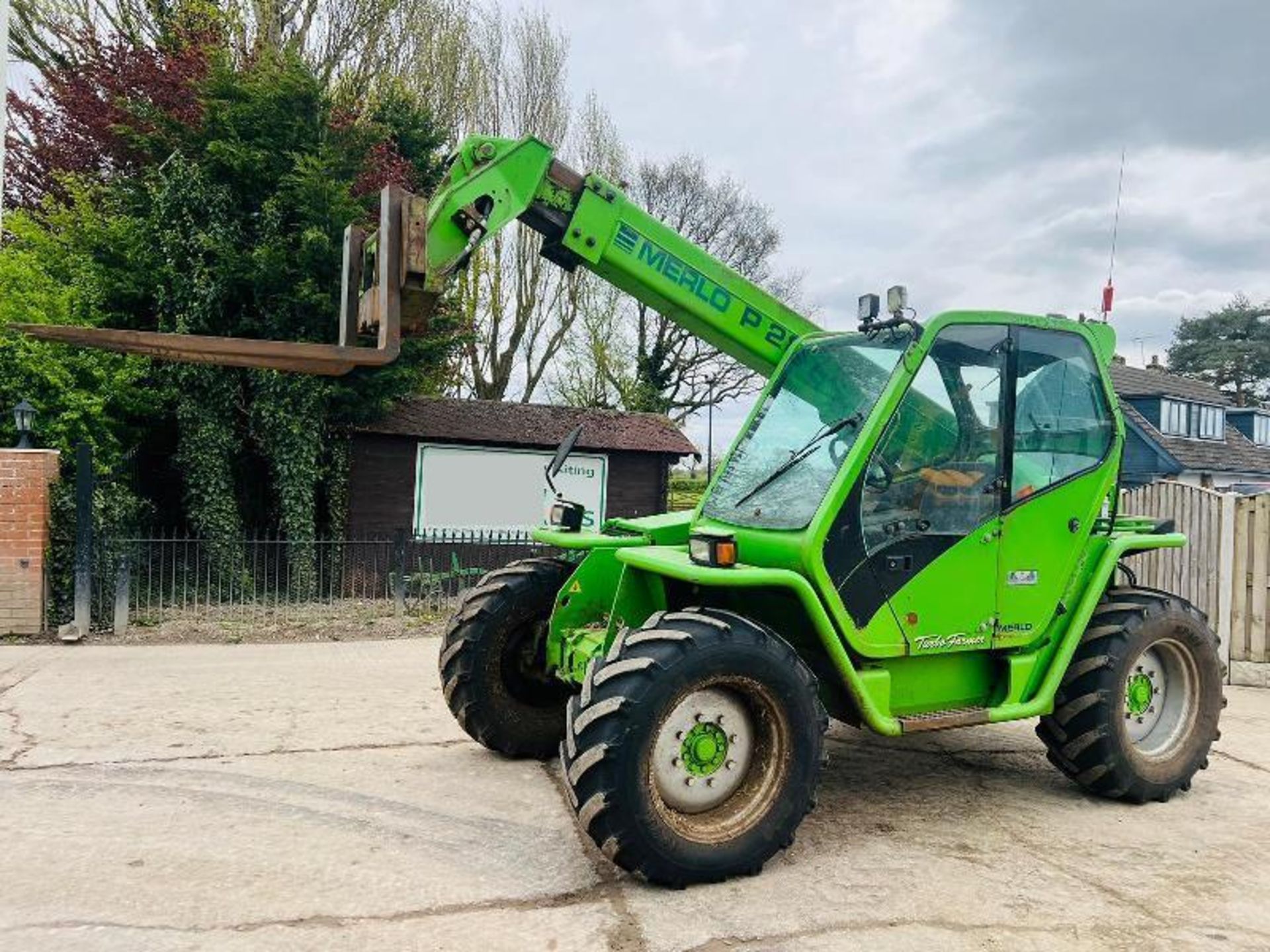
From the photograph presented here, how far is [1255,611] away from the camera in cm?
822

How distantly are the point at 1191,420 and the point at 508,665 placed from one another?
34.5m

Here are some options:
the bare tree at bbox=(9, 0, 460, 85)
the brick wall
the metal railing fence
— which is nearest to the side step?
the metal railing fence

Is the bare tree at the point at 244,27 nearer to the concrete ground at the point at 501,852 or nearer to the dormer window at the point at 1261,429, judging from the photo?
the concrete ground at the point at 501,852

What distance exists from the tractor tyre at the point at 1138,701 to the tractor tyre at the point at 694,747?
163cm

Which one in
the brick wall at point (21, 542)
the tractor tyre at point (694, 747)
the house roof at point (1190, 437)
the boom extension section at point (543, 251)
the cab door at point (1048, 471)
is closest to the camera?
the tractor tyre at point (694, 747)

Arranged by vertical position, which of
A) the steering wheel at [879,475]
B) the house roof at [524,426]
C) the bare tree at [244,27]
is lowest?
the steering wheel at [879,475]

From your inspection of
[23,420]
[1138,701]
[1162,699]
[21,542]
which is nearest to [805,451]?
[1138,701]

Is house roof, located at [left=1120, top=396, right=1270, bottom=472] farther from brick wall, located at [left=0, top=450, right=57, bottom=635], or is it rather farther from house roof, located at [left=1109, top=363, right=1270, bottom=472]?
brick wall, located at [left=0, top=450, right=57, bottom=635]

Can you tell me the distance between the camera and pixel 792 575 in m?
3.69

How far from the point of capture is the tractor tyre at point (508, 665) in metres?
4.90

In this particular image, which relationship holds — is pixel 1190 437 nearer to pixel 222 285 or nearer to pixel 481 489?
pixel 481 489

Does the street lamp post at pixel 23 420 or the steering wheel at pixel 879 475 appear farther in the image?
the street lamp post at pixel 23 420

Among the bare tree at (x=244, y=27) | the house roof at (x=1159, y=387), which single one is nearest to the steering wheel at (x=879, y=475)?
the bare tree at (x=244, y=27)

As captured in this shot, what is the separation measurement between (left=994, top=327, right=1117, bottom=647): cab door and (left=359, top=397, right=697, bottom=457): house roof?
918 centimetres
